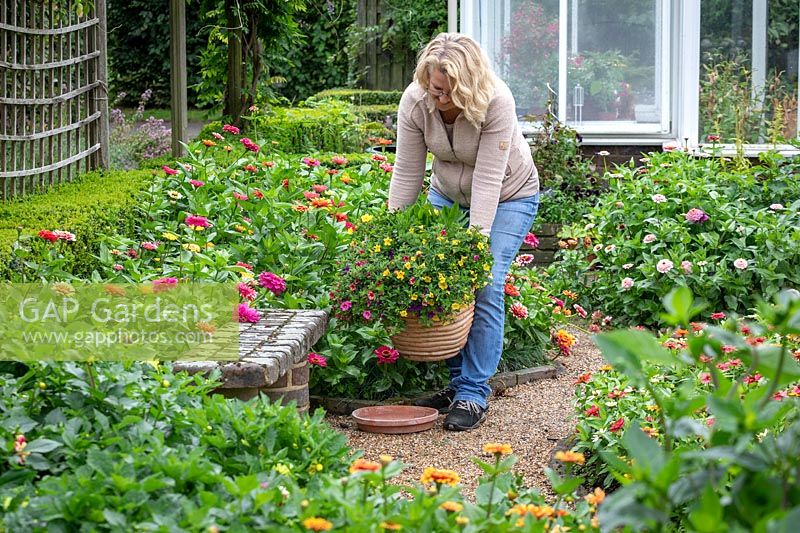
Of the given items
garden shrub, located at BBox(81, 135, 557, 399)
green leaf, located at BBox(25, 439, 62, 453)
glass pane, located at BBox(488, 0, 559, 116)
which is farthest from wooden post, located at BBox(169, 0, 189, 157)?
green leaf, located at BBox(25, 439, 62, 453)

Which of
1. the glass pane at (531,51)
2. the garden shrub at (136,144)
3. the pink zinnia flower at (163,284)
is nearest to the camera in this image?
the pink zinnia flower at (163,284)

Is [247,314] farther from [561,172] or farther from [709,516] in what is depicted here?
[561,172]

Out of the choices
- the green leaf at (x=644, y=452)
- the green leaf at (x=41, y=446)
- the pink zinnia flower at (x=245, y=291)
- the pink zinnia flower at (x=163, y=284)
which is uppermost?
the green leaf at (x=644, y=452)

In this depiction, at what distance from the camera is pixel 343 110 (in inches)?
368

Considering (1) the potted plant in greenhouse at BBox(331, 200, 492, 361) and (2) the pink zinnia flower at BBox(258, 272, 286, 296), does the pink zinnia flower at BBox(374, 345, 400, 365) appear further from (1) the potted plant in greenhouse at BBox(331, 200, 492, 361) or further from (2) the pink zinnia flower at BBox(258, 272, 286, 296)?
(2) the pink zinnia flower at BBox(258, 272, 286, 296)

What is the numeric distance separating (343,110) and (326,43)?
8.46 metres

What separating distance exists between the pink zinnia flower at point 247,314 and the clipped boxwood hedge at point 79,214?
30.3 inches

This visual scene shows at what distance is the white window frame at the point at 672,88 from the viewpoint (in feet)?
27.3

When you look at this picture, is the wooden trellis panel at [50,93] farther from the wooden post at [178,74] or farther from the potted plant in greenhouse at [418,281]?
the potted plant in greenhouse at [418,281]

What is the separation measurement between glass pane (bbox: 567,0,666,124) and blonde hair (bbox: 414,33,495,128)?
4.64 metres

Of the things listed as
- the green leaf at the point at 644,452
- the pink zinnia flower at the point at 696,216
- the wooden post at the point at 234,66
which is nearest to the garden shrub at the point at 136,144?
the wooden post at the point at 234,66

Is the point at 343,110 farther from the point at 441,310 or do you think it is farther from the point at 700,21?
the point at 441,310

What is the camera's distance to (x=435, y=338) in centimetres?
414

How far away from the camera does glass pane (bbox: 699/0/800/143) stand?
27.3ft
